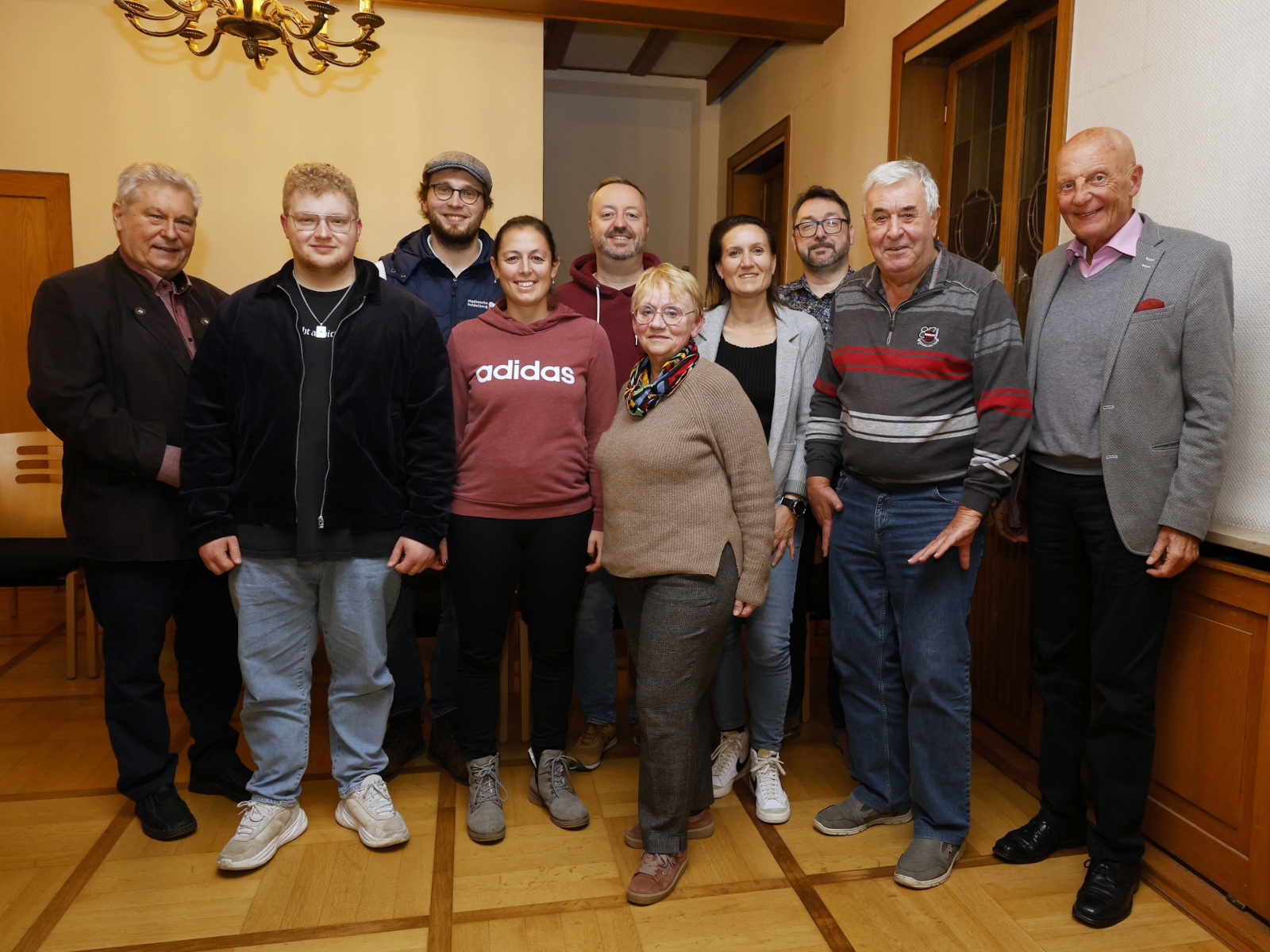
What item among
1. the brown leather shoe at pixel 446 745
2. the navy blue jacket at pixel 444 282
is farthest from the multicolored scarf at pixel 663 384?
the brown leather shoe at pixel 446 745

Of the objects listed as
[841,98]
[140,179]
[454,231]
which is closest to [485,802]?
[454,231]

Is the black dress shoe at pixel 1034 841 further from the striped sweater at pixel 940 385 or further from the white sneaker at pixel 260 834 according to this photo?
the white sneaker at pixel 260 834

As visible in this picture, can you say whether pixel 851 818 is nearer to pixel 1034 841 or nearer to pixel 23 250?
pixel 1034 841

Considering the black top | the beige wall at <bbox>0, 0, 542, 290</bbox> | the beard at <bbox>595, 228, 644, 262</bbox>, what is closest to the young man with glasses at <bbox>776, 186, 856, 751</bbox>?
the black top

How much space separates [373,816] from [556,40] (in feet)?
14.8

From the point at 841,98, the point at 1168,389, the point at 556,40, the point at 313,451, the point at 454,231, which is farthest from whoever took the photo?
the point at 556,40

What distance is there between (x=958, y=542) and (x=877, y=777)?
2.33ft

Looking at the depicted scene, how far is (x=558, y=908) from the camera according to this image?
6.30 ft

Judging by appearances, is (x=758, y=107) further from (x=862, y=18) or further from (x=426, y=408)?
(x=426, y=408)

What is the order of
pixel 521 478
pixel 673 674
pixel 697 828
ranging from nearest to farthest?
pixel 673 674
pixel 521 478
pixel 697 828

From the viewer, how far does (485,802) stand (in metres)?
2.23

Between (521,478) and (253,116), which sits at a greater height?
Answer: (253,116)

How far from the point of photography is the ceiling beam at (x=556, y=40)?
4879 mm

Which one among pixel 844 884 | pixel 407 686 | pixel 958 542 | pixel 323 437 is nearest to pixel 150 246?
pixel 323 437
